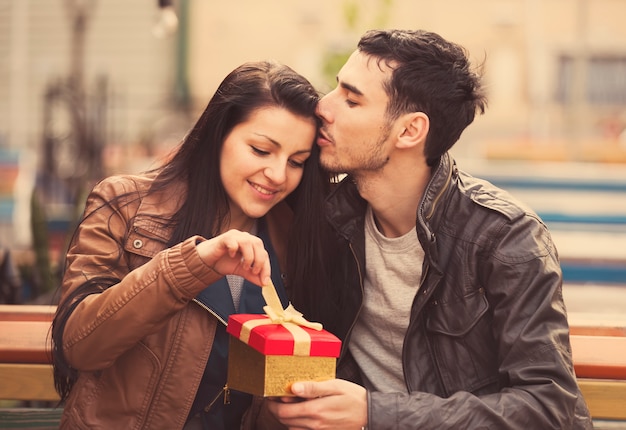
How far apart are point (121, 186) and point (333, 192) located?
2.35 ft

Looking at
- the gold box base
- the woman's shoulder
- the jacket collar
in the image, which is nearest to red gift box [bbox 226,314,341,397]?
the gold box base

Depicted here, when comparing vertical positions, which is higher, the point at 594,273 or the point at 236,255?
the point at 236,255

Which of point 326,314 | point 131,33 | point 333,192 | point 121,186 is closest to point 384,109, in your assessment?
point 333,192

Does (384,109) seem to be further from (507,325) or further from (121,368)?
(121,368)

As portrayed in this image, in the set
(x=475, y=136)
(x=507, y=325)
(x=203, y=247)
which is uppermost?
(x=203, y=247)

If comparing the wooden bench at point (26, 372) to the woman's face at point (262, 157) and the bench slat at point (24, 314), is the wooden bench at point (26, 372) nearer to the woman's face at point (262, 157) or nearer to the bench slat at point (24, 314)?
the bench slat at point (24, 314)

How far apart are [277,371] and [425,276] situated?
24.1 inches

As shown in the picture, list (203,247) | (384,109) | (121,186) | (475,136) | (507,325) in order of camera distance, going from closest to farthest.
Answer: (203,247)
(507,325)
(121,186)
(384,109)
(475,136)

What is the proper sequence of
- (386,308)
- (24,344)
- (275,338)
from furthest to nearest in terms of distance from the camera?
(24,344) → (386,308) → (275,338)

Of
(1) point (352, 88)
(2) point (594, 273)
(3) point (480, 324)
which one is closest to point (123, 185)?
(1) point (352, 88)

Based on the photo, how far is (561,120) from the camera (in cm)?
2019

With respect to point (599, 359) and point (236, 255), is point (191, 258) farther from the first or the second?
point (599, 359)

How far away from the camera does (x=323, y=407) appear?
84.7 inches

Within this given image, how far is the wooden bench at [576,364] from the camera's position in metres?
2.73
